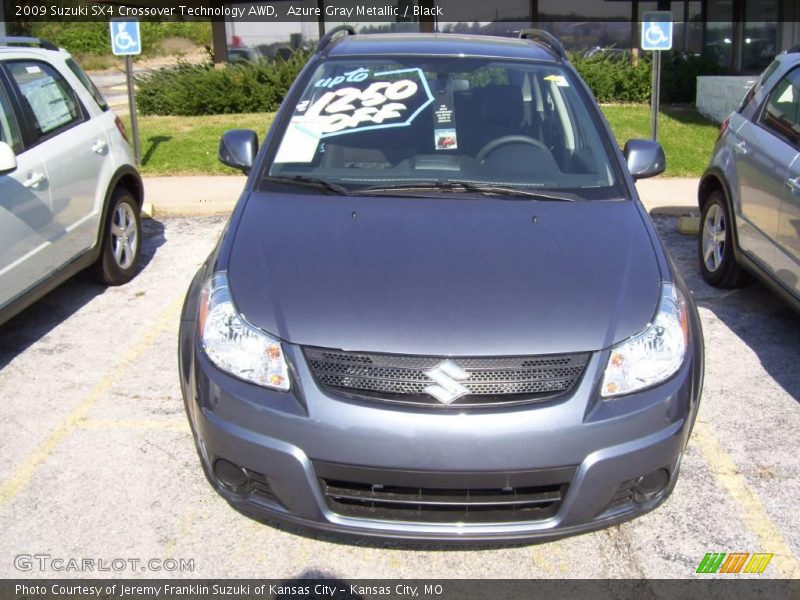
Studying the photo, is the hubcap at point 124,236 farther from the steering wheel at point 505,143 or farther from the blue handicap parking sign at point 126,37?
the blue handicap parking sign at point 126,37

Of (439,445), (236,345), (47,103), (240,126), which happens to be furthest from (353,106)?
(240,126)

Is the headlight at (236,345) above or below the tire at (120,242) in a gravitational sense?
above

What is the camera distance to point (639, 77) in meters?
17.3

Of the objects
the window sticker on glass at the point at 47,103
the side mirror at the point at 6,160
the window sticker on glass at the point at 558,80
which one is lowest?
the side mirror at the point at 6,160

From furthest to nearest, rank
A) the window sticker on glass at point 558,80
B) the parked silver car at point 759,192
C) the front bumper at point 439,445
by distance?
the parked silver car at point 759,192
the window sticker on glass at point 558,80
the front bumper at point 439,445

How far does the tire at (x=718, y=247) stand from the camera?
20.3 feet

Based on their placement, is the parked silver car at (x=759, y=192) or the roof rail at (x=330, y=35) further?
the parked silver car at (x=759, y=192)

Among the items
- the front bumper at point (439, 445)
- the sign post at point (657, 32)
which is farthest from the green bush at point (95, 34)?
the front bumper at point (439, 445)

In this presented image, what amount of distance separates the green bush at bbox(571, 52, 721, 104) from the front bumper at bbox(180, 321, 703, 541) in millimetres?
15185

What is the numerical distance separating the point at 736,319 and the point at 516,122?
96.9 inches

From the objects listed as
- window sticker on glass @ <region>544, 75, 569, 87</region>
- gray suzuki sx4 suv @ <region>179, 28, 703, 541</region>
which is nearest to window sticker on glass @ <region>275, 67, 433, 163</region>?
gray suzuki sx4 suv @ <region>179, 28, 703, 541</region>

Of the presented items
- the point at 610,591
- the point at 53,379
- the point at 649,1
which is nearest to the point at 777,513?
the point at 610,591

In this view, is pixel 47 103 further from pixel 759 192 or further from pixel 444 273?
pixel 759 192

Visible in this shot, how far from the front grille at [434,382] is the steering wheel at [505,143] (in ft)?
5.11
